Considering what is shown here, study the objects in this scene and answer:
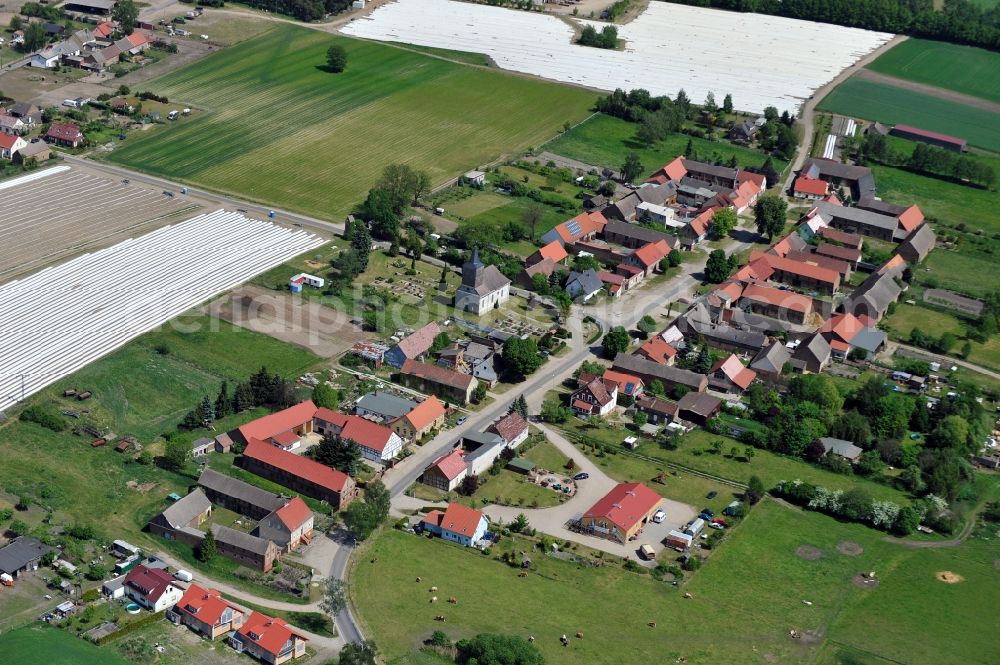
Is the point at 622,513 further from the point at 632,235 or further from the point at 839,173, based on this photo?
the point at 839,173

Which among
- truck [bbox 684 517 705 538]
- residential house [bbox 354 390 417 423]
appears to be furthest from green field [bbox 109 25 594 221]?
truck [bbox 684 517 705 538]

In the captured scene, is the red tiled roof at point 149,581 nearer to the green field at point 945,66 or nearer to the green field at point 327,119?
the green field at point 327,119

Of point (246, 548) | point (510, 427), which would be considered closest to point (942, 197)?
point (510, 427)

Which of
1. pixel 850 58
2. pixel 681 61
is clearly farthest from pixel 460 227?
pixel 850 58

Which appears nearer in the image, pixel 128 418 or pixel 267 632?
pixel 267 632

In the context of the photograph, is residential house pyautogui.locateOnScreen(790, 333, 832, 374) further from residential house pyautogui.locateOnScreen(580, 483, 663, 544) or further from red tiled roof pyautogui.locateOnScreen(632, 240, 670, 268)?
residential house pyautogui.locateOnScreen(580, 483, 663, 544)

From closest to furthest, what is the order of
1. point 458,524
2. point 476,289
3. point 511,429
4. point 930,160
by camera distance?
point 458,524 → point 511,429 → point 476,289 → point 930,160

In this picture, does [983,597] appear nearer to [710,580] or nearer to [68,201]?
[710,580]
